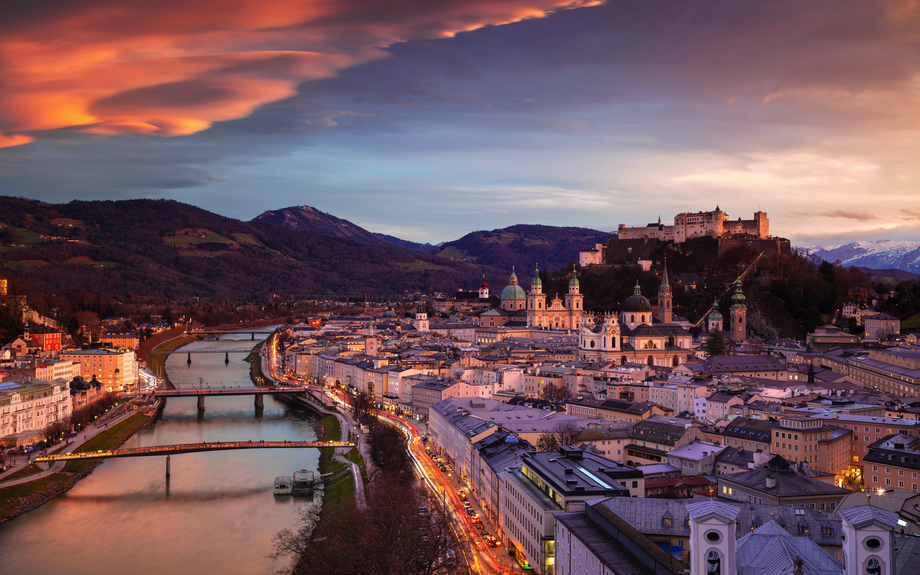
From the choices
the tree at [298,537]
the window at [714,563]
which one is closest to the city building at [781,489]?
the window at [714,563]

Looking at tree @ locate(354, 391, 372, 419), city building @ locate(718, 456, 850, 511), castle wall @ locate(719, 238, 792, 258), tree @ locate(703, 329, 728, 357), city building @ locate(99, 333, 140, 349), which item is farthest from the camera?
castle wall @ locate(719, 238, 792, 258)

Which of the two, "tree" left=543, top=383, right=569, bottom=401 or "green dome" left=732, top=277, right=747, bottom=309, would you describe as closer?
"tree" left=543, top=383, right=569, bottom=401

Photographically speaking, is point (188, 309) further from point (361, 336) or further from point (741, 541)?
point (741, 541)

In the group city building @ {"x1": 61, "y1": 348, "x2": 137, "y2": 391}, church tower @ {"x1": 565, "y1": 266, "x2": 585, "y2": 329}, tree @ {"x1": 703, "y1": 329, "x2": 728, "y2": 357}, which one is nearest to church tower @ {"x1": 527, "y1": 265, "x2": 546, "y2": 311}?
church tower @ {"x1": 565, "y1": 266, "x2": 585, "y2": 329}

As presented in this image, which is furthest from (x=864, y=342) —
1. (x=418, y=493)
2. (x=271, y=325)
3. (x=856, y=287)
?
(x=271, y=325)

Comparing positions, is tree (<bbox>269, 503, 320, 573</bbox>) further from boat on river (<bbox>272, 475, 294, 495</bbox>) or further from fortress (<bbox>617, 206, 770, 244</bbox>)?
fortress (<bbox>617, 206, 770, 244</bbox>)

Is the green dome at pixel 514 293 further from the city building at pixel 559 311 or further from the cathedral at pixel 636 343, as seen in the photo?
the cathedral at pixel 636 343
